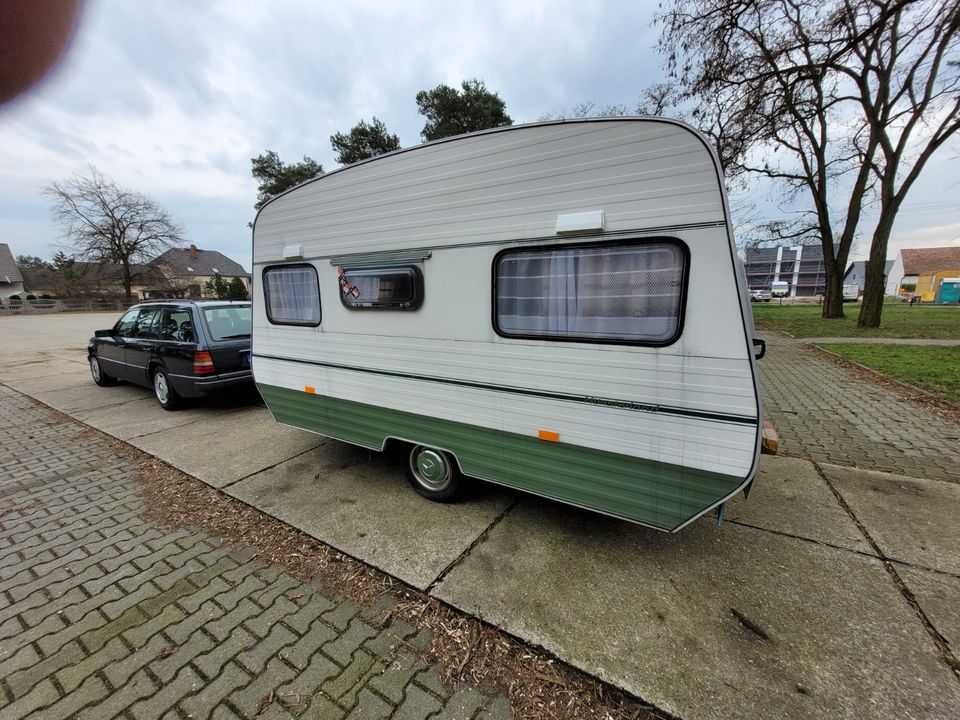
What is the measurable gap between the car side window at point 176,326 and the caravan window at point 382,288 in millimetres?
3537

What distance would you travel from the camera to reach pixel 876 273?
13.0 meters

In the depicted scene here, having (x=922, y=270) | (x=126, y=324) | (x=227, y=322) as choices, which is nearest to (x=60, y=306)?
(x=126, y=324)

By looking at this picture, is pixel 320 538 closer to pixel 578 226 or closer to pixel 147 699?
pixel 147 699

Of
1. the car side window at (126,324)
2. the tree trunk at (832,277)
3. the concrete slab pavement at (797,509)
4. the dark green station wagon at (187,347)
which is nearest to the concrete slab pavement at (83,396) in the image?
the dark green station wagon at (187,347)

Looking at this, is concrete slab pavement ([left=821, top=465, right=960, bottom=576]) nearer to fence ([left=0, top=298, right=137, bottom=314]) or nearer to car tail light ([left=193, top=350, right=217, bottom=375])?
car tail light ([left=193, top=350, right=217, bottom=375])

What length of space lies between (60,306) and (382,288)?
52.3 meters

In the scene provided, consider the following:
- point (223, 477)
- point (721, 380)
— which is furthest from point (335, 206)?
point (721, 380)

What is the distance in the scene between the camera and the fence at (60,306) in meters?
36.5

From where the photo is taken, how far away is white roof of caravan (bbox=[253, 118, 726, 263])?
2.00 metres

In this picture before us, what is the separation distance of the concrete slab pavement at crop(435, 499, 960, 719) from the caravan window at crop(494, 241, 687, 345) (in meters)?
1.48

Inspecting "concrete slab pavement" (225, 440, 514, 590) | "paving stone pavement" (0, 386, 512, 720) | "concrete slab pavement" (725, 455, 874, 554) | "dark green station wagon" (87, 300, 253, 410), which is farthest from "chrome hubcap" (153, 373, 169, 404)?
"concrete slab pavement" (725, 455, 874, 554)

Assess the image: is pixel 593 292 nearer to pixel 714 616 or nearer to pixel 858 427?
pixel 714 616

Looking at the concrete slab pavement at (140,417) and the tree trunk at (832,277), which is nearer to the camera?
the concrete slab pavement at (140,417)

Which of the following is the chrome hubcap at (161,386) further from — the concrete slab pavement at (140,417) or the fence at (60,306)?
the fence at (60,306)
